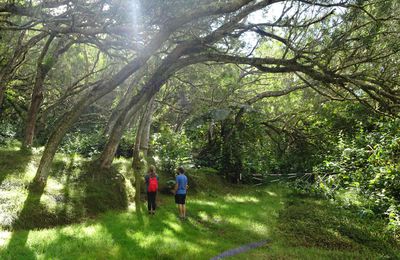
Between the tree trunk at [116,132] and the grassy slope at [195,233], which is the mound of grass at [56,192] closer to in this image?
the grassy slope at [195,233]

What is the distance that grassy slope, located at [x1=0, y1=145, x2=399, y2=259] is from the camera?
26.7ft

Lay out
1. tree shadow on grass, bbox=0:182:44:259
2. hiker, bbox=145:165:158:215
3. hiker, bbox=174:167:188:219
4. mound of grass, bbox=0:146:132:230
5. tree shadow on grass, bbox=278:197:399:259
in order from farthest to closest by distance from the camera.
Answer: hiker, bbox=174:167:188:219, hiker, bbox=145:165:158:215, tree shadow on grass, bbox=278:197:399:259, mound of grass, bbox=0:146:132:230, tree shadow on grass, bbox=0:182:44:259

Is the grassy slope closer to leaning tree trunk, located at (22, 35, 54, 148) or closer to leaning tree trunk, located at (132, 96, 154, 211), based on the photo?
leaning tree trunk, located at (132, 96, 154, 211)

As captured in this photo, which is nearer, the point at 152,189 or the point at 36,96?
the point at 152,189

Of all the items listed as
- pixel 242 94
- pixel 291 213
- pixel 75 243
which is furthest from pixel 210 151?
pixel 75 243

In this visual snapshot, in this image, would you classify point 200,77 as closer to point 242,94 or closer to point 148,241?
→ point 242,94

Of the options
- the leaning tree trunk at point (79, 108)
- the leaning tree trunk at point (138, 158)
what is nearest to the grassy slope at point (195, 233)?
the leaning tree trunk at point (79, 108)

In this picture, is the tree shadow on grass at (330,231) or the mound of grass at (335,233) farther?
the tree shadow on grass at (330,231)

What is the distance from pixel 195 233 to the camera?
1089 cm

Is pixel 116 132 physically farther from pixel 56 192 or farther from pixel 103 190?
pixel 56 192

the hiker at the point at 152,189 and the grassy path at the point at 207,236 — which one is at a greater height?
the hiker at the point at 152,189

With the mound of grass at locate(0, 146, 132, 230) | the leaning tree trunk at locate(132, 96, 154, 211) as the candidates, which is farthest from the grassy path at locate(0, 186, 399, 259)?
the leaning tree trunk at locate(132, 96, 154, 211)

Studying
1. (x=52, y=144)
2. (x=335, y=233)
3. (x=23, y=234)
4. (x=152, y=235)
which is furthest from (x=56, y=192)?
(x=335, y=233)

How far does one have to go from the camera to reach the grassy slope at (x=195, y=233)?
26.7 feet
